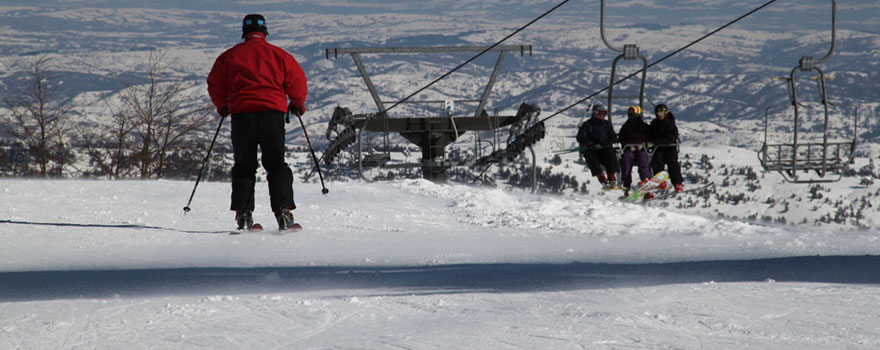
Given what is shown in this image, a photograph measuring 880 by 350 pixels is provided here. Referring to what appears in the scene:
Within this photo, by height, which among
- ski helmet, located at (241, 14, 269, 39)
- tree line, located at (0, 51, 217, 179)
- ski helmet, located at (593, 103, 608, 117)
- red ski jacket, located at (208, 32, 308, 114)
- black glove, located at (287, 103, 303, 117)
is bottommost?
tree line, located at (0, 51, 217, 179)

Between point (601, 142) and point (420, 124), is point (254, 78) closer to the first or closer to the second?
point (601, 142)

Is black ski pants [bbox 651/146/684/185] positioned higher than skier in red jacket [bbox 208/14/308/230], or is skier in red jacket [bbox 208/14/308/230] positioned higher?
skier in red jacket [bbox 208/14/308/230]

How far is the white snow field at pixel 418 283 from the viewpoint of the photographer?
4.63 m

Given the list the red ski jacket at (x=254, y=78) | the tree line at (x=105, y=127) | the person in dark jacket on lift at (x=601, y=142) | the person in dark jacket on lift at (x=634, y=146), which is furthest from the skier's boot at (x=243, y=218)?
the tree line at (x=105, y=127)

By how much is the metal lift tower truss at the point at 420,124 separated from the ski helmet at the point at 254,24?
494 cm

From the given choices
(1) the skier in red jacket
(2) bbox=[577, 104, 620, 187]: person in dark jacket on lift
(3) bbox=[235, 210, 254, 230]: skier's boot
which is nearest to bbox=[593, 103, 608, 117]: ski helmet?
(2) bbox=[577, 104, 620, 187]: person in dark jacket on lift

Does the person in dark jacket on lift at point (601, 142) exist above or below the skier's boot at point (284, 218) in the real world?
above

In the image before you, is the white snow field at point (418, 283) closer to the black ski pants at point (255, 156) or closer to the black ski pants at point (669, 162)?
the black ski pants at point (255, 156)

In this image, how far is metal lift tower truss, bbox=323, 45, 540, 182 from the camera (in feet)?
44.6

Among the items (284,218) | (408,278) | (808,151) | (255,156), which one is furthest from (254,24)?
(808,151)

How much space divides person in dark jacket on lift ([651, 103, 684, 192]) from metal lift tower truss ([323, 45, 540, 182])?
3452mm

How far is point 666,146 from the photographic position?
9.37 metres

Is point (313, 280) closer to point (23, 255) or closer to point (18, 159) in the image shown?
point (23, 255)

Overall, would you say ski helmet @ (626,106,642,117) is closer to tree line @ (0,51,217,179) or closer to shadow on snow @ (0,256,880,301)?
shadow on snow @ (0,256,880,301)
